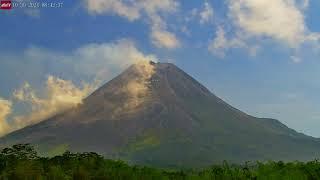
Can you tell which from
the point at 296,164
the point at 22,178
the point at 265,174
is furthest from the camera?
the point at 296,164

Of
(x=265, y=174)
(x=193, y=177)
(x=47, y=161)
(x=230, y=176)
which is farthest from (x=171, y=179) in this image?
(x=47, y=161)

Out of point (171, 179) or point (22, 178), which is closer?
point (22, 178)

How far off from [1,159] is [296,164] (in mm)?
8790

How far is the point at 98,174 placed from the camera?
14.8 metres

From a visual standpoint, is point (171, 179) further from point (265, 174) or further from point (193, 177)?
point (265, 174)

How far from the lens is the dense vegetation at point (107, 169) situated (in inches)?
571

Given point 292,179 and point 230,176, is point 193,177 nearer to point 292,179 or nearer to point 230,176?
point 230,176

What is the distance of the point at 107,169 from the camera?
1498cm

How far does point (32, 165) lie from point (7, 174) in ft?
2.63

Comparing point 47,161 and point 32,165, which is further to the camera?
point 47,161

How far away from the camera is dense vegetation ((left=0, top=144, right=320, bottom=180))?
14.5m

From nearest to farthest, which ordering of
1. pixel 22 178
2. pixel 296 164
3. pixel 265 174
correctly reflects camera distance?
pixel 22 178 < pixel 265 174 < pixel 296 164

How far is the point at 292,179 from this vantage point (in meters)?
14.7

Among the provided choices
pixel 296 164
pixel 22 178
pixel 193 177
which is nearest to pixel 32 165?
pixel 22 178
